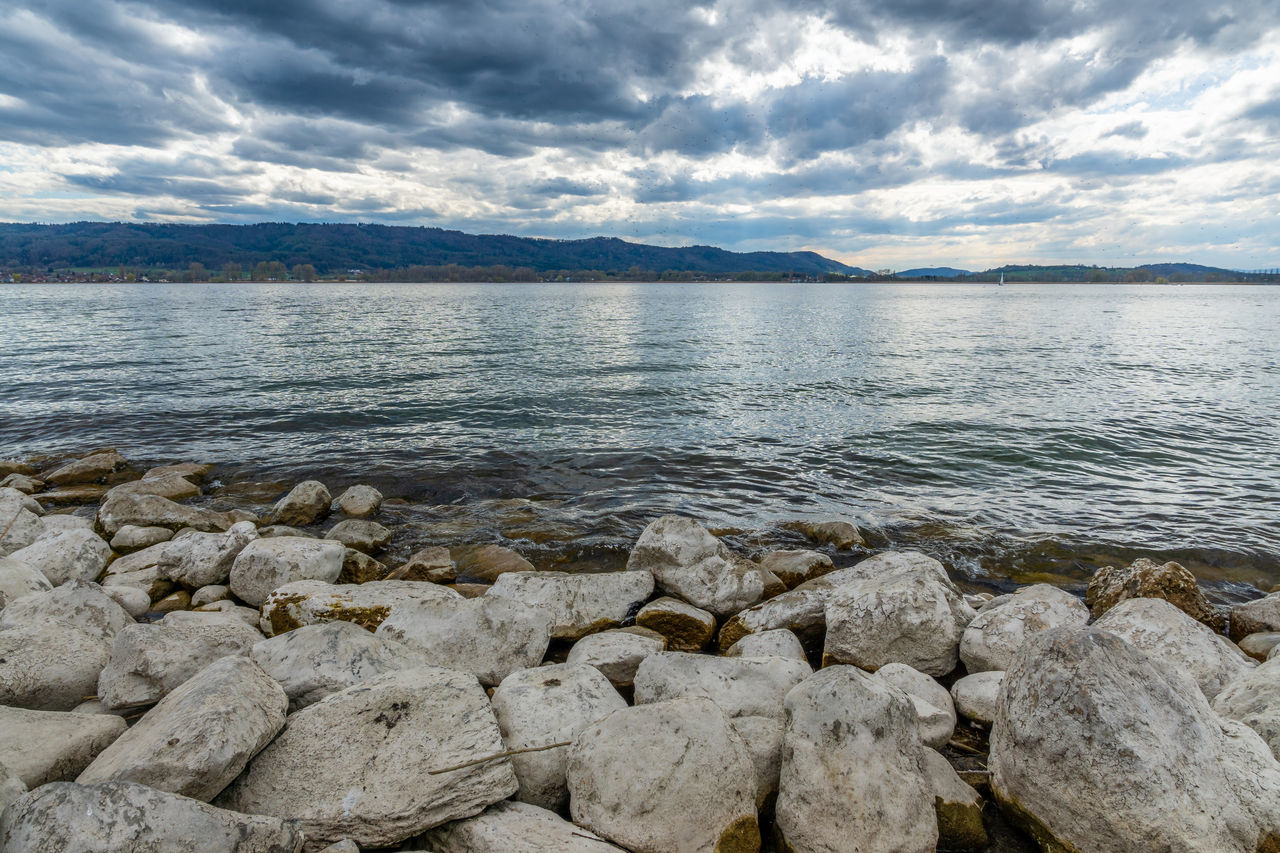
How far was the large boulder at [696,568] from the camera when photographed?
27.7 ft

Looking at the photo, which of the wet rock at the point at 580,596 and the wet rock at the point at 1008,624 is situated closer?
the wet rock at the point at 1008,624

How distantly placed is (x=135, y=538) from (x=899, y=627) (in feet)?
39.5

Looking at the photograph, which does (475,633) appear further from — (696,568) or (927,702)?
(927,702)

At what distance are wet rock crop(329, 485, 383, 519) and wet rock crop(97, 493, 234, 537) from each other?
2.05 m

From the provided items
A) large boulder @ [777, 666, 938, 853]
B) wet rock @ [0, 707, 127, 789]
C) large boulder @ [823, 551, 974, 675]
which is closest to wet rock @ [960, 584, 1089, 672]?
large boulder @ [823, 551, 974, 675]

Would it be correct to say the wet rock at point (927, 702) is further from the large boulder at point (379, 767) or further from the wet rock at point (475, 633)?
the wet rock at point (475, 633)

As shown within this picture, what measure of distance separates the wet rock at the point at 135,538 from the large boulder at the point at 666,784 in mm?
10108

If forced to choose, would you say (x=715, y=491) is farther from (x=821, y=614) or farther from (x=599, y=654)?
(x=599, y=654)

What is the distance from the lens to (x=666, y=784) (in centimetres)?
421

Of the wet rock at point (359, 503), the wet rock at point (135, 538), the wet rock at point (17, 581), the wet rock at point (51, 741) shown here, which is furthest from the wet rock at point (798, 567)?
the wet rock at point (135, 538)

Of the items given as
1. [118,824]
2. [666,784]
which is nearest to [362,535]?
[118,824]

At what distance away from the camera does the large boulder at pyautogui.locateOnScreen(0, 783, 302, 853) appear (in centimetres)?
321

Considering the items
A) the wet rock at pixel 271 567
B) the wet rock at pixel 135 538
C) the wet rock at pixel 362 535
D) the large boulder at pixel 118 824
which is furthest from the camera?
the wet rock at pixel 362 535

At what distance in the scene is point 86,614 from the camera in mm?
6359
